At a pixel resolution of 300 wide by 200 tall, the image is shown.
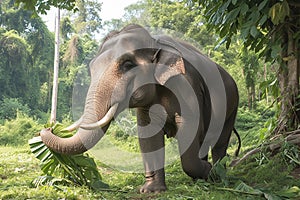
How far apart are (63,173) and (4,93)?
81.8 ft

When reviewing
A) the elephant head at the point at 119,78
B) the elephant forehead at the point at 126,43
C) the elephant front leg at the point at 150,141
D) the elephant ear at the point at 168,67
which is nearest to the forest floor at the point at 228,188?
the elephant front leg at the point at 150,141

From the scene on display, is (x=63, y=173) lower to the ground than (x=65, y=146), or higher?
lower

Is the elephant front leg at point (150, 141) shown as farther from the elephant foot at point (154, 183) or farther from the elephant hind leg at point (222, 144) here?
the elephant hind leg at point (222, 144)

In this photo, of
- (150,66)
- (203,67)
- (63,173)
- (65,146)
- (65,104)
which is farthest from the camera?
(65,104)

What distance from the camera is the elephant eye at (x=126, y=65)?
10.8ft

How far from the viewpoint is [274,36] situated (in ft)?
14.2

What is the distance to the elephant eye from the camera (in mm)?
3281

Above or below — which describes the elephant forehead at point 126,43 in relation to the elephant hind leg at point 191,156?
above

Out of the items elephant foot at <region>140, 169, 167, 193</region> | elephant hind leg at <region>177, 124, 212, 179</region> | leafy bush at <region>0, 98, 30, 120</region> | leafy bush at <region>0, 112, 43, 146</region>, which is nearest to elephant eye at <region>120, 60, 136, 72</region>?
elephant hind leg at <region>177, 124, 212, 179</region>

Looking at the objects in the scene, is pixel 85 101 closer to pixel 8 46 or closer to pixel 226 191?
pixel 226 191

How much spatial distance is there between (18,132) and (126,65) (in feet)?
49.2

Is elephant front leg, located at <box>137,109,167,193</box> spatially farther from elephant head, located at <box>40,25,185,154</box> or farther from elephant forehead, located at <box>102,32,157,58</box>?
elephant forehead, located at <box>102,32,157,58</box>

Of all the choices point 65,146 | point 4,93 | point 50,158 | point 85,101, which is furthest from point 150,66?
point 4,93

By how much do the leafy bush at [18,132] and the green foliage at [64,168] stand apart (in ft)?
41.4
